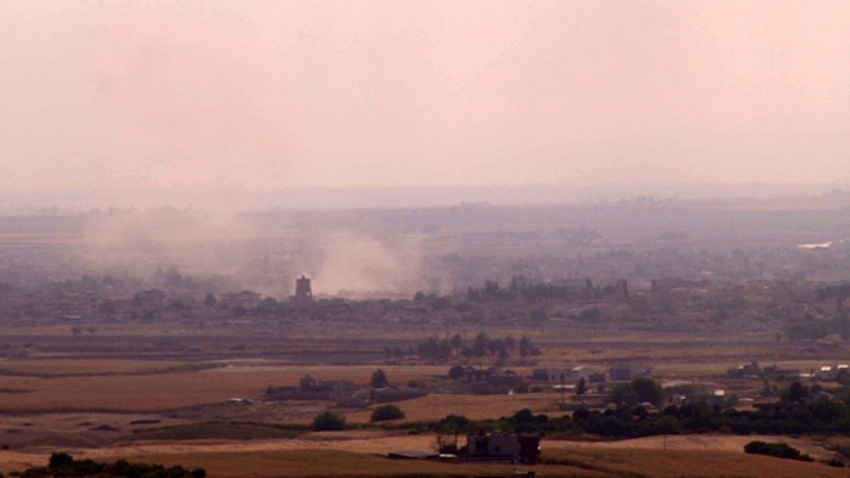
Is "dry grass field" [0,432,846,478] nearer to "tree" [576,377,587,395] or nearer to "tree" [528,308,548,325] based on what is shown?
"tree" [576,377,587,395]

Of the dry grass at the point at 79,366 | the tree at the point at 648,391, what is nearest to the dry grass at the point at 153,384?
A: the dry grass at the point at 79,366

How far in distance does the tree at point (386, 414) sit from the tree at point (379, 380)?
7.64m

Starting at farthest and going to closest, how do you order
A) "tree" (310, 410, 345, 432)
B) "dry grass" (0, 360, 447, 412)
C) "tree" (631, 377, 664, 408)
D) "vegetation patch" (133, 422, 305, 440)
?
"dry grass" (0, 360, 447, 412)
"tree" (631, 377, 664, 408)
"tree" (310, 410, 345, 432)
"vegetation patch" (133, 422, 305, 440)

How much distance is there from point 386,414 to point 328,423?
7.23 feet

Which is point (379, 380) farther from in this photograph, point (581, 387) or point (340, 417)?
point (340, 417)

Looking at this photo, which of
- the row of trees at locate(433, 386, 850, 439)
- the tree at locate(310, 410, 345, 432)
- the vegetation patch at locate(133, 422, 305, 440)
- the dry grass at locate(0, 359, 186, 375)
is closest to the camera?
the row of trees at locate(433, 386, 850, 439)

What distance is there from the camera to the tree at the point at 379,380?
5234 cm

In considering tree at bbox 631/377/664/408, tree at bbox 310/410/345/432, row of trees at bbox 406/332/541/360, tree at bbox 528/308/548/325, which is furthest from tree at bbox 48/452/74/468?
tree at bbox 528/308/548/325

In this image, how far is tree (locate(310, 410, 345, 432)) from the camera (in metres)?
42.2

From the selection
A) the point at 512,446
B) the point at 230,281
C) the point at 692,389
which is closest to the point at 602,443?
the point at 512,446

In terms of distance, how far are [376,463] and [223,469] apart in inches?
111

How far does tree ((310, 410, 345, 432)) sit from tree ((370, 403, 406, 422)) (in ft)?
4.74

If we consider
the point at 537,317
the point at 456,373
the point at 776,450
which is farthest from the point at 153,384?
the point at 537,317

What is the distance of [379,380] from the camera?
52688 mm
